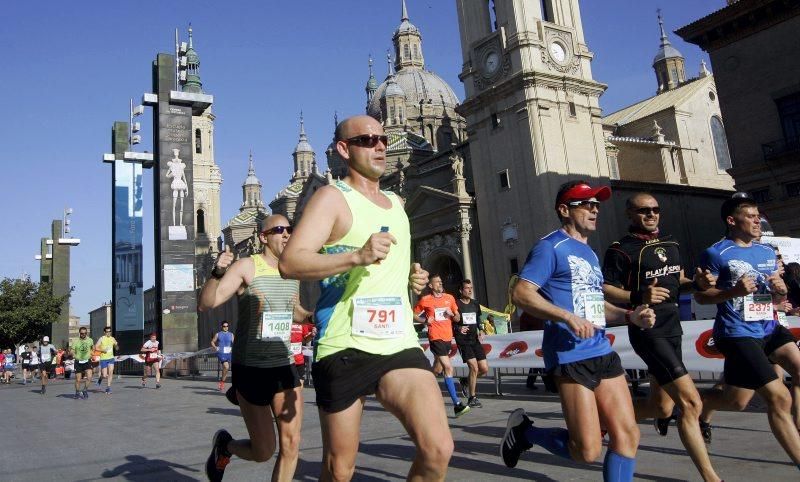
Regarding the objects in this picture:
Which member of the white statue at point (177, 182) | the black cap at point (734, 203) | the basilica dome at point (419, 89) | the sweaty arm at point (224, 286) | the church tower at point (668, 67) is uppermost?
the basilica dome at point (419, 89)

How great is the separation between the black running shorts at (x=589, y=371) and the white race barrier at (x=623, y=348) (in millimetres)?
4847

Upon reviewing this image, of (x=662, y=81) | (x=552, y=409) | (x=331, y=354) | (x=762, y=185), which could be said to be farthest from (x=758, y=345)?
(x=662, y=81)

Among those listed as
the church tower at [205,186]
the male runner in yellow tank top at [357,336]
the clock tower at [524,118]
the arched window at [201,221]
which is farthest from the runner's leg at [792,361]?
the arched window at [201,221]

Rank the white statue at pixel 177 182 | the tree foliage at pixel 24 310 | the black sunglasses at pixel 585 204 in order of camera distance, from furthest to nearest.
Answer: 1. the tree foliage at pixel 24 310
2. the white statue at pixel 177 182
3. the black sunglasses at pixel 585 204

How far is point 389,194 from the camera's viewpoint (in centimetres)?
370

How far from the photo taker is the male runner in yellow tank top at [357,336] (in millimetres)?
2986

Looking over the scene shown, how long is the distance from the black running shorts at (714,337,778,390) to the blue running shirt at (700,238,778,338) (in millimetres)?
65

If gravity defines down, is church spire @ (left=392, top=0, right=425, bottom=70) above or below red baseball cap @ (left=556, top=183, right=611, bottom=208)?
above

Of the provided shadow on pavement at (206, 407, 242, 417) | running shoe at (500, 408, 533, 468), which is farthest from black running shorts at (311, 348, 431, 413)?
shadow on pavement at (206, 407, 242, 417)

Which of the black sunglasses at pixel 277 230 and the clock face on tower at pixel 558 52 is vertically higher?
the clock face on tower at pixel 558 52

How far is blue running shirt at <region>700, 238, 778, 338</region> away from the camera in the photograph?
5043mm

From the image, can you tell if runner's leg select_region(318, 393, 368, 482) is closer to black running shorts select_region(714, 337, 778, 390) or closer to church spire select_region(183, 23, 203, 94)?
black running shorts select_region(714, 337, 778, 390)

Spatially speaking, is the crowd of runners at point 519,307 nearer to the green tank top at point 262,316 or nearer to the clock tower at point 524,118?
the green tank top at point 262,316

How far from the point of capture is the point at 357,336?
3.14 meters
